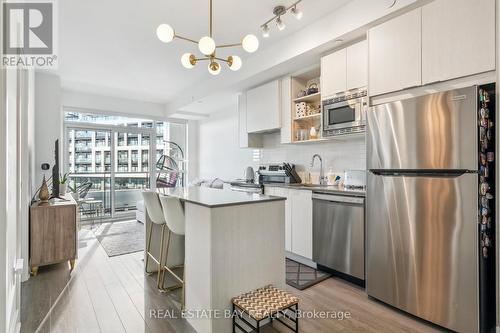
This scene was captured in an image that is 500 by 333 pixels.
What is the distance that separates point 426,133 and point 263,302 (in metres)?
1.75

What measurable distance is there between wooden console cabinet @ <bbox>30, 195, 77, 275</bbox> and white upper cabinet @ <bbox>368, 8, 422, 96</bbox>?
363 cm

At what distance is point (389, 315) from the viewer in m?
2.20

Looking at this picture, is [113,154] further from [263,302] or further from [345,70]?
[263,302]

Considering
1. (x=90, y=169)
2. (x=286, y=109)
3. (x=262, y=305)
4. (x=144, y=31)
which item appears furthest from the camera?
(x=90, y=169)

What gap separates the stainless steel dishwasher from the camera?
2.64 m

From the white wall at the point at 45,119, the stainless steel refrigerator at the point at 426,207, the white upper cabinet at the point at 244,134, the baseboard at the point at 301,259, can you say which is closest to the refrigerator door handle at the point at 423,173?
the stainless steel refrigerator at the point at 426,207

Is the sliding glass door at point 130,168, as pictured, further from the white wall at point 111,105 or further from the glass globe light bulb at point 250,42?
the glass globe light bulb at point 250,42

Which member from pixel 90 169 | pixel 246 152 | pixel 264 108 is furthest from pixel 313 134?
pixel 90 169

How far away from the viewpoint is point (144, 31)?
3.21 meters

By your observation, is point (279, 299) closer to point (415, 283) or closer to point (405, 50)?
point (415, 283)

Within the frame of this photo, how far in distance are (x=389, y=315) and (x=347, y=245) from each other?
708 mm

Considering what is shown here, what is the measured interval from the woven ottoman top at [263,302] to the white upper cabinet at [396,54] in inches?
78.7

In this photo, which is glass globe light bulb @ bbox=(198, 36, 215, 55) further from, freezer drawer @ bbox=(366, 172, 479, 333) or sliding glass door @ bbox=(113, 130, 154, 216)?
sliding glass door @ bbox=(113, 130, 154, 216)

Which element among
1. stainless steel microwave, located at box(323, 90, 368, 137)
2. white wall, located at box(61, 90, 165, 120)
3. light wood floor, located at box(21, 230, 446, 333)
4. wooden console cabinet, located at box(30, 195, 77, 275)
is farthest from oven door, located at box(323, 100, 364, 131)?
white wall, located at box(61, 90, 165, 120)
